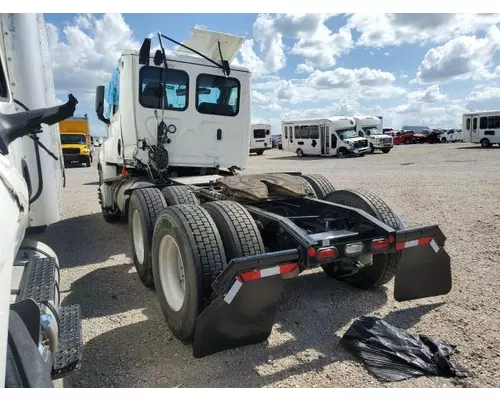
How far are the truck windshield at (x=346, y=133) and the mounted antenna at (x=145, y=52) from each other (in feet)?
71.4

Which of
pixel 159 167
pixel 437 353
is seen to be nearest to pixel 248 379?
pixel 437 353

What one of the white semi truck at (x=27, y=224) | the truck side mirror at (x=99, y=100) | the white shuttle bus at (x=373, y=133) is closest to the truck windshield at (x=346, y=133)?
the white shuttle bus at (x=373, y=133)

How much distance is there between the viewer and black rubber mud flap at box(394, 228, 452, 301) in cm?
366

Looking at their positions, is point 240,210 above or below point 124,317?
above

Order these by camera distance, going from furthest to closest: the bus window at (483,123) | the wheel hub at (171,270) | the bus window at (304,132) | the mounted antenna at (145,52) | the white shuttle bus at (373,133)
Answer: the bus window at (483,123) < the bus window at (304,132) < the white shuttle bus at (373,133) < the mounted antenna at (145,52) < the wheel hub at (171,270)

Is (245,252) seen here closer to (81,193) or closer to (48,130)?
(48,130)

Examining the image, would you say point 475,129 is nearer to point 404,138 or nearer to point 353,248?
point 404,138

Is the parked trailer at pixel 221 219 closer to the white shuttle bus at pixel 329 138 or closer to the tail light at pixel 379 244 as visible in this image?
the tail light at pixel 379 244

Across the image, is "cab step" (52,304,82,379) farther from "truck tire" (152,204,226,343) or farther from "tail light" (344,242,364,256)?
"tail light" (344,242,364,256)

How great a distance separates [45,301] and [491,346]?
3.26 metres

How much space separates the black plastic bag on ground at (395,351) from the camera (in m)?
2.89

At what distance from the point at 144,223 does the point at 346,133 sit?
926 inches

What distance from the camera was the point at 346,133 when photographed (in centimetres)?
2662

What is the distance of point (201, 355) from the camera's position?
118 inches
